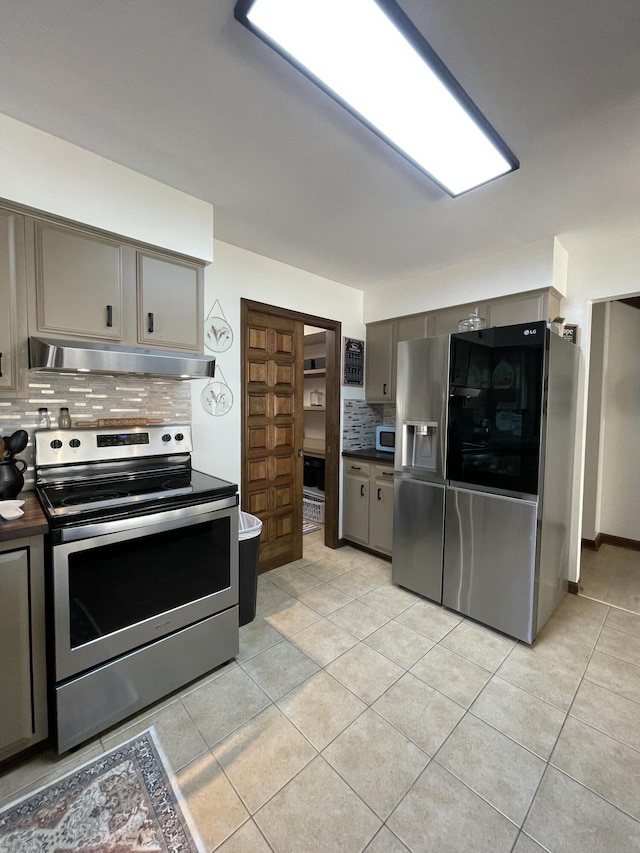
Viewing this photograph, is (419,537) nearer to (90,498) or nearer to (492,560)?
(492,560)

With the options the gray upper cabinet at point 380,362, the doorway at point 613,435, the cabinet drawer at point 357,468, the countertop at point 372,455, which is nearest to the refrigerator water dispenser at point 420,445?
the countertop at point 372,455

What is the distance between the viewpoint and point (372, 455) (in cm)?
342

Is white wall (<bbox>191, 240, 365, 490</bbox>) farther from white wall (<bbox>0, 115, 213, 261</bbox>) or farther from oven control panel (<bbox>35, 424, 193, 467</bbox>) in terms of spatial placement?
white wall (<bbox>0, 115, 213, 261</bbox>)

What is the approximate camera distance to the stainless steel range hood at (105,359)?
162cm

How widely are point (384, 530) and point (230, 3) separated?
3.21 meters

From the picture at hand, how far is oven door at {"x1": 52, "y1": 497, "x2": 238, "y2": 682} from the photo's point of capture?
1450mm

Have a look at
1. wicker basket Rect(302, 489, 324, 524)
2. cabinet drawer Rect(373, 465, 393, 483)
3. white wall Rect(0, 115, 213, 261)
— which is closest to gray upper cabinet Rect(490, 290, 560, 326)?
cabinet drawer Rect(373, 465, 393, 483)

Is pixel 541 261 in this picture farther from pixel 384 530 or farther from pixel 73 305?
pixel 73 305

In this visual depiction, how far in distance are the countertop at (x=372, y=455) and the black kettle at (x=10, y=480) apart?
247 cm

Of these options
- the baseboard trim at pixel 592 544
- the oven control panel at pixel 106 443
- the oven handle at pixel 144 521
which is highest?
the oven control panel at pixel 106 443

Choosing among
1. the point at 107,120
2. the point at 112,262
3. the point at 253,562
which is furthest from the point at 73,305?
the point at 253,562

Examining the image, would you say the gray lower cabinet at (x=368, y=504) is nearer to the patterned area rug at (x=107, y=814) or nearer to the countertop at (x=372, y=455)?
the countertop at (x=372, y=455)

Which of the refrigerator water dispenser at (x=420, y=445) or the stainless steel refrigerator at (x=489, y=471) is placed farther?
the refrigerator water dispenser at (x=420, y=445)

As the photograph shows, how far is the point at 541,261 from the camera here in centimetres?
259
